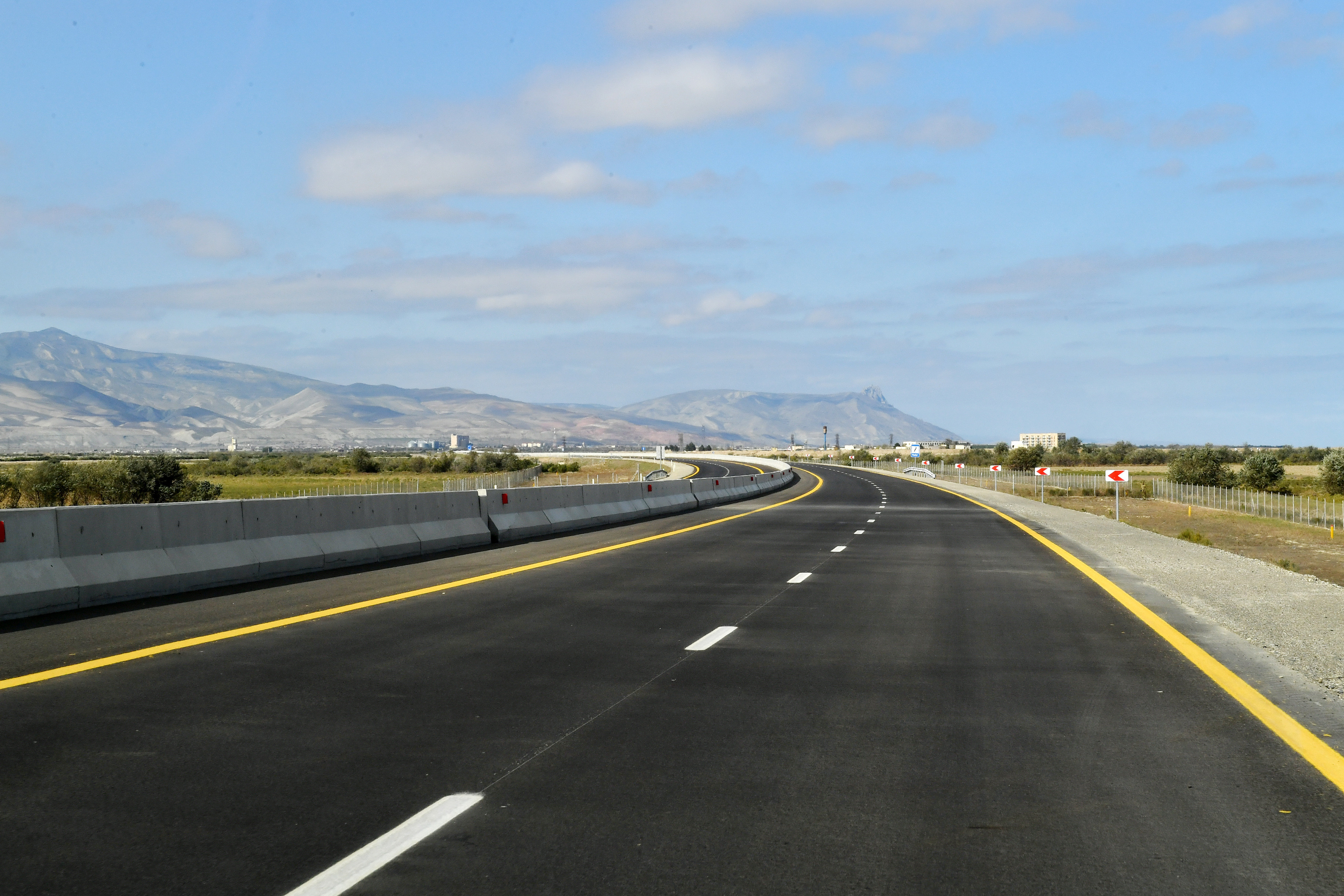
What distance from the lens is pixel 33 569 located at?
12.2 metres

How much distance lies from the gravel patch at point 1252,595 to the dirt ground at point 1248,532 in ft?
20.2

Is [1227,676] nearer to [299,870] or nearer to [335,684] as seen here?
[335,684]

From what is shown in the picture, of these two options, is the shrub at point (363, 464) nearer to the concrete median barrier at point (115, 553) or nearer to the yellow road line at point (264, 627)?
the yellow road line at point (264, 627)

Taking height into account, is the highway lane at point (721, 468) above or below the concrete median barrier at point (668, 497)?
above

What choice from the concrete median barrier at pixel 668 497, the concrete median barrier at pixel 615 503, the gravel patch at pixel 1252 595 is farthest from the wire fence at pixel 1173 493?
the gravel patch at pixel 1252 595

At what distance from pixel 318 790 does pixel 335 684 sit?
279 cm

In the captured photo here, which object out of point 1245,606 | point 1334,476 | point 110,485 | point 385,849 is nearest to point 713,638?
point 385,849

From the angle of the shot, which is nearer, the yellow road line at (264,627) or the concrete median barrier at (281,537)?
the yellow road line at (264,627)

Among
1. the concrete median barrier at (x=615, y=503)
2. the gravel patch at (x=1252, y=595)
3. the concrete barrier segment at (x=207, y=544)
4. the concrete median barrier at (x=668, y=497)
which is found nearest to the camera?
the gravel patch at (x=1252, y=595)

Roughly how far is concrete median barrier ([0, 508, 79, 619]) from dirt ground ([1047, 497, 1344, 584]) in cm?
2507

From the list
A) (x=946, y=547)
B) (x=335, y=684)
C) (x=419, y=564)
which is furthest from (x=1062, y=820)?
(x=946, y=547)

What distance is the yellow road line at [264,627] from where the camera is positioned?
28.8 ft

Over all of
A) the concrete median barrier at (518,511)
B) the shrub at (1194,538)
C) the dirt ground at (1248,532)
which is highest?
the concrete median barrier at (518,511)

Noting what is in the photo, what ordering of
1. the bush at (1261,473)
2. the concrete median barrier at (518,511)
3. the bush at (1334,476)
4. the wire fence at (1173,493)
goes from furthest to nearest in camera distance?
the bush at (1261,473) → the bush at (1334,476) → the wire fence at (1173,493) → the concrete median barrier at (518,511)
